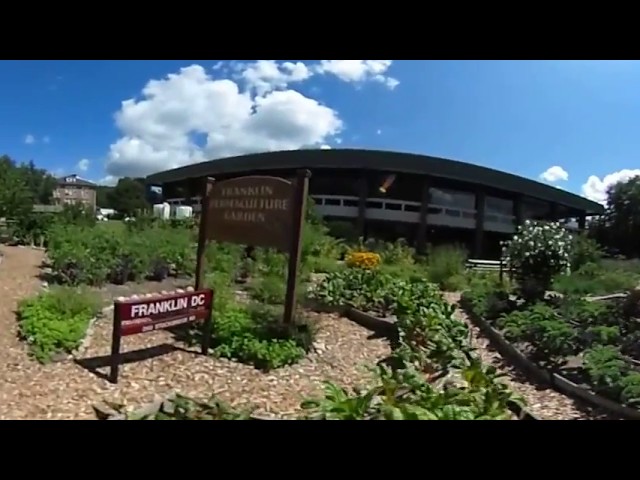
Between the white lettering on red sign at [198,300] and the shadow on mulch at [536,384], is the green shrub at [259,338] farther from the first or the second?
the shadow on mulch at [536,384]

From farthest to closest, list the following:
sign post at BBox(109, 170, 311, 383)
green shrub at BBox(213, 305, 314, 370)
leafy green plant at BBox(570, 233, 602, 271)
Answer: leafy green plant at BBox(570, 233, 602, 271)
green shrub at BBox(213, 305, 314, 370)
sign post at BBox(109, 170, 311, 383)

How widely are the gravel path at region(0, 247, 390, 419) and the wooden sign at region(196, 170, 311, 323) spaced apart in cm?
78

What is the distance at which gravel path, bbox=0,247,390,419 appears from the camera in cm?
331

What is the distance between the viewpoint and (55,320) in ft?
15.5

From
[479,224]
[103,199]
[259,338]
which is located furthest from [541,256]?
[479,224]

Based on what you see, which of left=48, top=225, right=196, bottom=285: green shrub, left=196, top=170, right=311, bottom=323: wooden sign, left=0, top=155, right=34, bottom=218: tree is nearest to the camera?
left=196, top=170, right=311, bottom=323: wooden sign

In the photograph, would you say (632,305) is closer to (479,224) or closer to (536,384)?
(536,384)

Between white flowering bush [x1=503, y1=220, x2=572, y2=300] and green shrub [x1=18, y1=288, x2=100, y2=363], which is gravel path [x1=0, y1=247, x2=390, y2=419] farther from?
white flowering bush [x1=503, y1=220, x2=572, y2=300]

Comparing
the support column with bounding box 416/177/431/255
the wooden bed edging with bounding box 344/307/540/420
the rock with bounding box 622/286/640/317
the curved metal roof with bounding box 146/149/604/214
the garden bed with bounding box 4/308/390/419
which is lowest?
the garden bed with bounding box 4/308/390/419

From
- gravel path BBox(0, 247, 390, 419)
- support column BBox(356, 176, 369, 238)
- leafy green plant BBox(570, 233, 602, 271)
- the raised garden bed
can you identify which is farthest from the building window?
gravel path BBox(0, 247, 390, 419)

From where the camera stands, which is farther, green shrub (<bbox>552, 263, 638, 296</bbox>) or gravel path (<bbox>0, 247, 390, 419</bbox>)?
green shrub (<bbox>552, 263, 638, 296</bbox>)

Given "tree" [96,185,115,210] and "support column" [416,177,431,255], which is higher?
"support column" [416,177,431,255]

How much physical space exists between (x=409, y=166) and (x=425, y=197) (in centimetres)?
199
